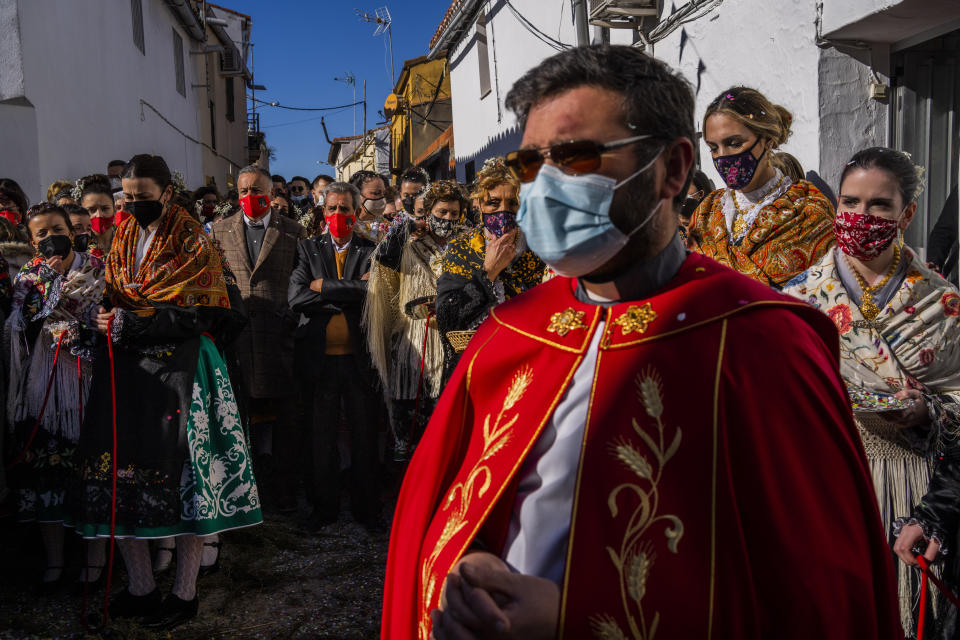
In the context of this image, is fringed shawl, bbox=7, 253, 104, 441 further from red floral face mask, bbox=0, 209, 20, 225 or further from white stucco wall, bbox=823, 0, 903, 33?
white stucco wall, bbox=823, 0, 903, 33

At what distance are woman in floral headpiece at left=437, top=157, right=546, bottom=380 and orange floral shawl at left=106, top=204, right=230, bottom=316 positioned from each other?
1274 millimetres

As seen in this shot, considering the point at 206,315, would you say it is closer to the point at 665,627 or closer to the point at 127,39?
the point at 665,627

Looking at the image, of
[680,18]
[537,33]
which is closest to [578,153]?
[680,18]

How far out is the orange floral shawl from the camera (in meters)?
3.97

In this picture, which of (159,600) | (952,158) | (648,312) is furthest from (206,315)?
(952,158)

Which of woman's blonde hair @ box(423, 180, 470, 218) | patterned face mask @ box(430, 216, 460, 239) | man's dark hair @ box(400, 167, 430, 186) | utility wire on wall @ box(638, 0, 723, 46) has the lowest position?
patterned face mask @ box(430, 216, 460, 239)

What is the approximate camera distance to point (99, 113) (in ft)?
39.1

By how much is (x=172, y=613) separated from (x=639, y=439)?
3.37 metres

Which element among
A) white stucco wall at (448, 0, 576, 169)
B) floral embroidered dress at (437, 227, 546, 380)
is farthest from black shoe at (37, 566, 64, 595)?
white stucco wall at (448, 0, 576, 169)

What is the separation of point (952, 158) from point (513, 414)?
4901mm

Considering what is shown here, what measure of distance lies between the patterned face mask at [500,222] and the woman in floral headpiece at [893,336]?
171 centimetres

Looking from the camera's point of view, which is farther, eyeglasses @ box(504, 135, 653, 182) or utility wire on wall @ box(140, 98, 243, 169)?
utility wire on wall @ box(140, 98, 243, 169)

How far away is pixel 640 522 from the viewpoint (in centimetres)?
148

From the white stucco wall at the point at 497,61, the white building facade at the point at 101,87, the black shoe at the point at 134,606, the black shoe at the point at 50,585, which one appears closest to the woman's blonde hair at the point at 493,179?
the black shoe at the point at 134,606
